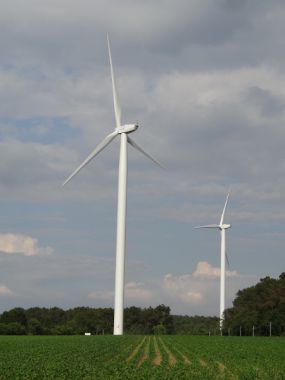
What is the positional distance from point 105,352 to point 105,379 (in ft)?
91.7

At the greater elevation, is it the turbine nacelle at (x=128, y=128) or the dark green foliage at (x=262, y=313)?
the turbine nacelle at (x=128, y=128)

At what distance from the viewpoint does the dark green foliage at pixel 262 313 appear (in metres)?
162

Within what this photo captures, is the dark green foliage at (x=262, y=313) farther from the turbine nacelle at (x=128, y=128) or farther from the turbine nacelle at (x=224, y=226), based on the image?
the turbine nacelle at (x=128, y=128)

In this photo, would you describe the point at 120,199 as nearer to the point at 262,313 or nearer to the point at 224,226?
the point at 224,226

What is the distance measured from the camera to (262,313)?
16738 cm

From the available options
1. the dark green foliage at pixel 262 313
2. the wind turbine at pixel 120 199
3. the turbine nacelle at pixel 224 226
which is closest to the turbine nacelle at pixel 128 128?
the wind turbine at pixel 120 199

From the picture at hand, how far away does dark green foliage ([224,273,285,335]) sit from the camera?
162 meters

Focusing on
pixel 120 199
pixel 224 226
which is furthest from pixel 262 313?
pixel 120 199

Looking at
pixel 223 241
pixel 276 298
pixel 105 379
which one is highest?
pixel 223 241

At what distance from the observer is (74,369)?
38.5 meters

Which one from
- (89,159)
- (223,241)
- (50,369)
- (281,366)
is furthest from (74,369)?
(223,241)

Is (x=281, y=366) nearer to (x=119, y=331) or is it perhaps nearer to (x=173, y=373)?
(x=173, y=373)

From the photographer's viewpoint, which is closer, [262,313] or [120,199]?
[120,199]

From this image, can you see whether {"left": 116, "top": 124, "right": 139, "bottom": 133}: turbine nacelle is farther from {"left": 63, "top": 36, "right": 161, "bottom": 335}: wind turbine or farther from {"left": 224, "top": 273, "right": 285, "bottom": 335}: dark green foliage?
{"left": 224, "top": 273, "right": 285, "bottom": 335}: dark green foliage
